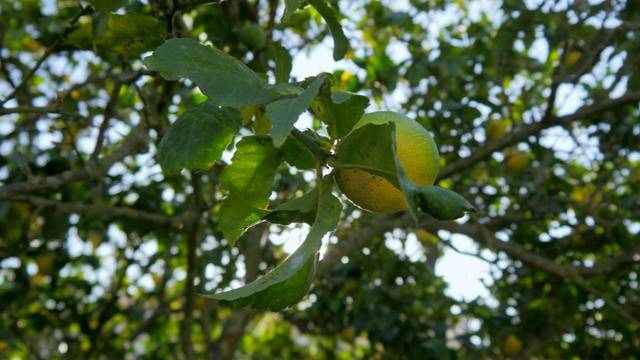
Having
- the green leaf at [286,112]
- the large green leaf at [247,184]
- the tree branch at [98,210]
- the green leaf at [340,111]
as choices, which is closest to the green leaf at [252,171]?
the large green leaf at [247,184]

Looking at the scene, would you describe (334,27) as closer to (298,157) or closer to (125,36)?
(298,157)

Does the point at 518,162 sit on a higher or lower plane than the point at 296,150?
lower

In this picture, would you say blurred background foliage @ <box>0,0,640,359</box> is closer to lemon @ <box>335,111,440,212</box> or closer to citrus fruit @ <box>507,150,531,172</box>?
citrus fruit @ <box>507,150,531,172</box>

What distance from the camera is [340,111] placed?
2.80 feet

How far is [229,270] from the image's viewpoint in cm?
292

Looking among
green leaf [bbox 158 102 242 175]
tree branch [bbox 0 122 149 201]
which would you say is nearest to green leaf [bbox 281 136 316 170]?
green leaf [bbox 158 102 242 175]

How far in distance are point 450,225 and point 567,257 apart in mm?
662

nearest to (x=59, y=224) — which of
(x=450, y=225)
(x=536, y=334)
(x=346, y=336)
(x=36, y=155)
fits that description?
(x=36, y=155)

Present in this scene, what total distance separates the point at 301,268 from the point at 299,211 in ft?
0.47

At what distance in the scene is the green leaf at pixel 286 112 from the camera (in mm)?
683

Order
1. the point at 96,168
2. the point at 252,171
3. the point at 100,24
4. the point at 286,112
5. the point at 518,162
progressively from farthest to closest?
the point at 518,162
the point at 96,168
the point at 100,24
the point at 252,171
the point at 286,112

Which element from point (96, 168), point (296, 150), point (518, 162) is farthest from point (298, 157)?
point (518, 162)

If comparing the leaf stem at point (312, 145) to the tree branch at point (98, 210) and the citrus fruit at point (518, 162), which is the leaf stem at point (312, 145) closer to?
the tree branch at point (98, 210)

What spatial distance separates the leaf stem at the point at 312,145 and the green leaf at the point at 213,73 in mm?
78
